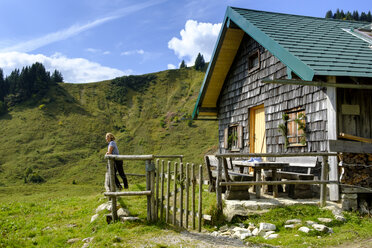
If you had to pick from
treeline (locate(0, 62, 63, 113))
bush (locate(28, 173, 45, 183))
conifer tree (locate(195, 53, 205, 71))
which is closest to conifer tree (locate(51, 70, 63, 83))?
treeline (locate(0, 62, 63, 113))

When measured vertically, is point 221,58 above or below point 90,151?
above

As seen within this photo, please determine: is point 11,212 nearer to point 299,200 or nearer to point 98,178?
point 299,200

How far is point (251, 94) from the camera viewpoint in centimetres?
1224

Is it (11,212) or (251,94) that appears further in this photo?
(251,94)

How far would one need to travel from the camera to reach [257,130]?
39.7 feet

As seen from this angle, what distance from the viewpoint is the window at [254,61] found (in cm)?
1173

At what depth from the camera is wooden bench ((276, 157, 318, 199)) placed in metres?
7.92

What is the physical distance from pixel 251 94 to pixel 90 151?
3983 centimetres

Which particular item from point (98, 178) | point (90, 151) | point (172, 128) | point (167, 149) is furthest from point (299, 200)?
point (172, 128)

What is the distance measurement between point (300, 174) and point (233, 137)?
581 centimetres

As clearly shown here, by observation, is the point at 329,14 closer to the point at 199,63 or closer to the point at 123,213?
the point at 199,63

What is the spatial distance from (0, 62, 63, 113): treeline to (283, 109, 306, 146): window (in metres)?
63.9

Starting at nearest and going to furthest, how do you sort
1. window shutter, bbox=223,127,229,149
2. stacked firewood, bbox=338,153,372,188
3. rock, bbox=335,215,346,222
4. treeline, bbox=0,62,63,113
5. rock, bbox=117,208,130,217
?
rock, bbox=335,215,346,222, rock, bbox=117,208,130,217, stacked firewood, bbox=338,153,372,188, window shutter, bbox=223,127,229,149, treeline, bbox=0,62,63,113

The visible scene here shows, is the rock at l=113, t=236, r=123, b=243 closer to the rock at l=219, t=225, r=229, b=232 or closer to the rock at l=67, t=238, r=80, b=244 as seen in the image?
the rock at l=67, t=238, r=80, b=244
